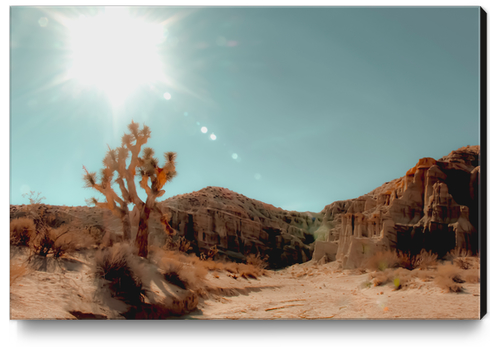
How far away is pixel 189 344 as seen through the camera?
6.36m

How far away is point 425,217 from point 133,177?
990 inches

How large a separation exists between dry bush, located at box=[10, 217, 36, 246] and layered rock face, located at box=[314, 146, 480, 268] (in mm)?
22458

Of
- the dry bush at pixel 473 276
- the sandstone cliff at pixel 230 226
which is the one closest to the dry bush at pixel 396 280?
the dry bush at pixel 473 276

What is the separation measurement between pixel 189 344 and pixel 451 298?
6.55 meters

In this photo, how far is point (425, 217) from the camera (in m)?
25.8

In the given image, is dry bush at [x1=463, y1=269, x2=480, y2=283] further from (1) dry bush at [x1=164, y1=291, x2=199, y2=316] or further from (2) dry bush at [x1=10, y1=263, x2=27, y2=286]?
(2) dry bush at [x1=10, y1=263, x2=27, y2=286]

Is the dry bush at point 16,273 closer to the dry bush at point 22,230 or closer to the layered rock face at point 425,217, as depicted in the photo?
the dry bush at point 22,230

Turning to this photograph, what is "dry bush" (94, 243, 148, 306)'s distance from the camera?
7047 mm

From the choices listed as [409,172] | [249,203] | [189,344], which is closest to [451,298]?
[189,344]

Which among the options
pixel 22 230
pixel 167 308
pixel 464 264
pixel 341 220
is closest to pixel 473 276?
pixel 464 264

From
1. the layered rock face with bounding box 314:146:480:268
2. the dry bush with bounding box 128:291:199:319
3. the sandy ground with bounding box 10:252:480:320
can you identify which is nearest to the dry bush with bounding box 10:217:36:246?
the sandy ground with bounding box 10:252:480:320

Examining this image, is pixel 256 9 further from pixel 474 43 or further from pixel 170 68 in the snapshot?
pixel 474 43

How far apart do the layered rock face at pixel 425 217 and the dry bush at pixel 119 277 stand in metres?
20.8

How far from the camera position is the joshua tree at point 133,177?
11.5 meters
